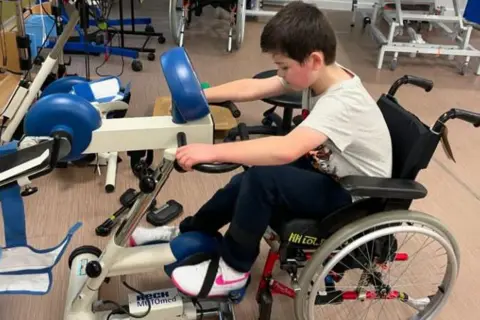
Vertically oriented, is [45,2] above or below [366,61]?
above

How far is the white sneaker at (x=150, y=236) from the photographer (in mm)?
1596

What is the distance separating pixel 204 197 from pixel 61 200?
0.60m

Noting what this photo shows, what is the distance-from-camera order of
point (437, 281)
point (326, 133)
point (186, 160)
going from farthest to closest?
point (437, 281), point (326, 133), point (186, 160)

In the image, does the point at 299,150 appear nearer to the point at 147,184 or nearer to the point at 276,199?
the point at 276,199

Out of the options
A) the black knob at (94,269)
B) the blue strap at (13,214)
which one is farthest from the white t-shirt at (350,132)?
the blue strap at (13,214)

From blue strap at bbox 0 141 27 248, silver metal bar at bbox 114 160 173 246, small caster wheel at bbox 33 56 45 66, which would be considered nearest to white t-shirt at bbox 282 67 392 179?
silver metal bar at bbox 114 160 173 246

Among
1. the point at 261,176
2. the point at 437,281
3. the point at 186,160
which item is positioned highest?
the point at 186,160

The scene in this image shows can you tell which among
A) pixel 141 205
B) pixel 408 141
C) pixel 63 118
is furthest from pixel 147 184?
pixel 408 141

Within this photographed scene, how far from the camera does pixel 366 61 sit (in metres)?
3.83

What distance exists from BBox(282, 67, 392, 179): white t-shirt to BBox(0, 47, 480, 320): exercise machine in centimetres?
8

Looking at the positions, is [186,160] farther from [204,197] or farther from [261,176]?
[204,197]

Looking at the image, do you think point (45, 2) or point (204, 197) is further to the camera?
point (45, 2)

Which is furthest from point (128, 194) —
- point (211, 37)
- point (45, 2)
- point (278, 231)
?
point (211, 37)

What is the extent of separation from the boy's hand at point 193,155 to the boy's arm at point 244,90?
307mm
